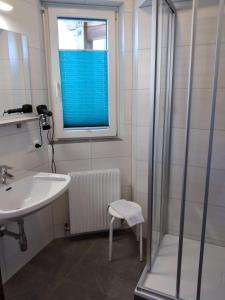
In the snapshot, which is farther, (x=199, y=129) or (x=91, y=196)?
(x=91, y=196)

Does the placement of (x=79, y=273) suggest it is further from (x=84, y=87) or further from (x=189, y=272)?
(x=84, y=87)

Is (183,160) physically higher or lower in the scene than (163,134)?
lower

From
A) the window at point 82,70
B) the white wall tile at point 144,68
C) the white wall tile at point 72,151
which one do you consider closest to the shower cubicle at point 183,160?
the white wall tile at point 144,68

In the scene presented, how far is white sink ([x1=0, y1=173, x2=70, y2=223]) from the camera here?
4.94 feet

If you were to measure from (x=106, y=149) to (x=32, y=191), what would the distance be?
0.78 meters

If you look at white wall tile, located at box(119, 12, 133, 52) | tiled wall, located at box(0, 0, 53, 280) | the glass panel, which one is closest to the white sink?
tiled wall, located at box(0, 0, 53, 280)

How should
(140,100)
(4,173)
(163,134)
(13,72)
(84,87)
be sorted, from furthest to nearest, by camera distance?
(84,87), (140,100), (163,134), (13,72), (4,173)

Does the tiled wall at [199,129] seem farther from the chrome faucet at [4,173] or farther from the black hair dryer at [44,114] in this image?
the chrome faucet at [4,173]

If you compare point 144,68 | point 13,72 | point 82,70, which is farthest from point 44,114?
point 144,68

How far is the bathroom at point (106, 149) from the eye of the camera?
1.65m

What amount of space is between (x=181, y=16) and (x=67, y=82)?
103 centimetres

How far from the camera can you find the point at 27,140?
1.87 metres

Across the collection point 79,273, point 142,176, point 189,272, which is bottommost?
point 79,273

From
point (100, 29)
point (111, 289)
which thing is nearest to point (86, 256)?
point (111, 289)
